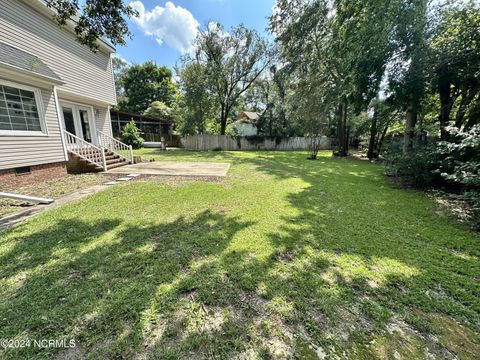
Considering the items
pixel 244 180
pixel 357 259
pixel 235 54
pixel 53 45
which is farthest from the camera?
pixel 235 54

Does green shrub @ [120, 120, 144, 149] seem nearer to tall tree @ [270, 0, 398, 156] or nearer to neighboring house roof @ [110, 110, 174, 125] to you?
neighboring house roof @ [110, 110, 174, 125]

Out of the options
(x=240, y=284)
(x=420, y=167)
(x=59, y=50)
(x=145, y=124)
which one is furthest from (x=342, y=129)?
(x=145, y=124)

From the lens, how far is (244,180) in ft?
24.0

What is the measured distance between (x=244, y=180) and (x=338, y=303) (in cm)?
547

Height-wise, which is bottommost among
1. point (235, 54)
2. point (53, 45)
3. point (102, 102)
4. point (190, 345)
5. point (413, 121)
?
point (190, 345)

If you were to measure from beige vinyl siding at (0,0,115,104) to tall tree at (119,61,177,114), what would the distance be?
2772cm

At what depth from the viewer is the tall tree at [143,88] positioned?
36.4m

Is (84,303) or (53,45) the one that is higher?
(53,45)

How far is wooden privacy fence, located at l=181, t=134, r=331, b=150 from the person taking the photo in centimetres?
2058

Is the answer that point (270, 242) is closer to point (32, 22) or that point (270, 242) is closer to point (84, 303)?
point (84, 303)

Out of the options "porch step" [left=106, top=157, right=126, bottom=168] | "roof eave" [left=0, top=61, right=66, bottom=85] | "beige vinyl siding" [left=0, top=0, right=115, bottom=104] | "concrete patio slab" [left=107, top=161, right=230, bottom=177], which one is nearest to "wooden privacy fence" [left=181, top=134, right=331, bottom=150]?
"beige vinyl siding" [left=0, top=0, right=115, bottom=104]

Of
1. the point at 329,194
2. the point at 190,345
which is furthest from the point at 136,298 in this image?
the point at 329,194

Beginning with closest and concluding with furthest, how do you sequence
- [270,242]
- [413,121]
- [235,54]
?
1. [270,242]
2. [413,121]
3. [235,54]

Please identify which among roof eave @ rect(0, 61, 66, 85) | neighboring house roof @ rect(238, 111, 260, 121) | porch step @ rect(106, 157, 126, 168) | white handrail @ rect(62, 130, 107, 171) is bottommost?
porch step @ rect(106, 157, 126, 168)
